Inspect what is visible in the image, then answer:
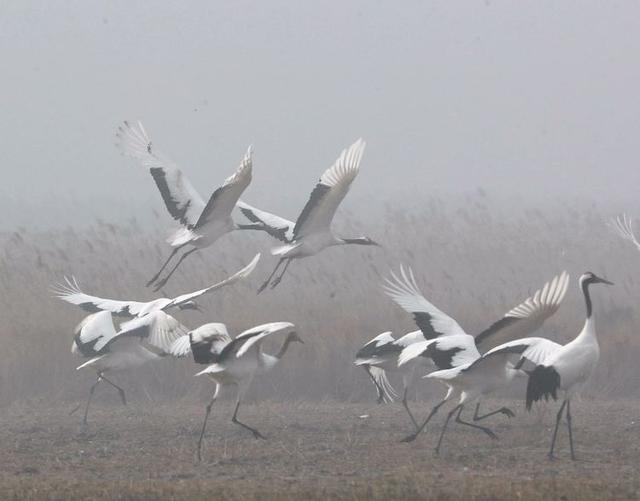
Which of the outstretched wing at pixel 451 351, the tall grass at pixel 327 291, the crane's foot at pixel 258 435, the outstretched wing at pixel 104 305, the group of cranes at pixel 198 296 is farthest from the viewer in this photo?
the tall grass at pixel 327 291

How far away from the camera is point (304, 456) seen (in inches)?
407

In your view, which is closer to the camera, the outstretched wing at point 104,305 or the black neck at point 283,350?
the black neck at point 283,350

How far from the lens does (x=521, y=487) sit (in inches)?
335

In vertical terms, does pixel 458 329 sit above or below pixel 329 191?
below

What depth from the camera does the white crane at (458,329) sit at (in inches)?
395

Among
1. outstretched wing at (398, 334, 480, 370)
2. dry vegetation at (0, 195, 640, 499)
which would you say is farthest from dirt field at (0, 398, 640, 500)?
outstretched wing at (398, 334, 480, 370)

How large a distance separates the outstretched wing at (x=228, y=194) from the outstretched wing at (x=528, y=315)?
220 centimetres

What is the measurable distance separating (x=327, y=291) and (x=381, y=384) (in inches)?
121

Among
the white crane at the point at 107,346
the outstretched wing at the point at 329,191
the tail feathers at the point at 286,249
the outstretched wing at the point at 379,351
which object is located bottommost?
the white crane at the point at 107,346

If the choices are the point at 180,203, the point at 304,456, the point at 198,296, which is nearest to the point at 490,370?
the point at 304,456

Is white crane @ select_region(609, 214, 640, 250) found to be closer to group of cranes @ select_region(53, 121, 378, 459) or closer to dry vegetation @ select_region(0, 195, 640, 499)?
dry vegetation @ select_region(0, 195, 640, 499)

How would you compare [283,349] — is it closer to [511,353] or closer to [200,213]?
[200,213]

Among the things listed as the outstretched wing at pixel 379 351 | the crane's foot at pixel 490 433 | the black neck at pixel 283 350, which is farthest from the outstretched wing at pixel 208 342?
the crane's foot at pixel 490 433

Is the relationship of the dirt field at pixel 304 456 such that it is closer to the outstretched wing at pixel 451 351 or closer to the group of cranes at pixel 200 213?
the outstretched wing at pixel 451 351
